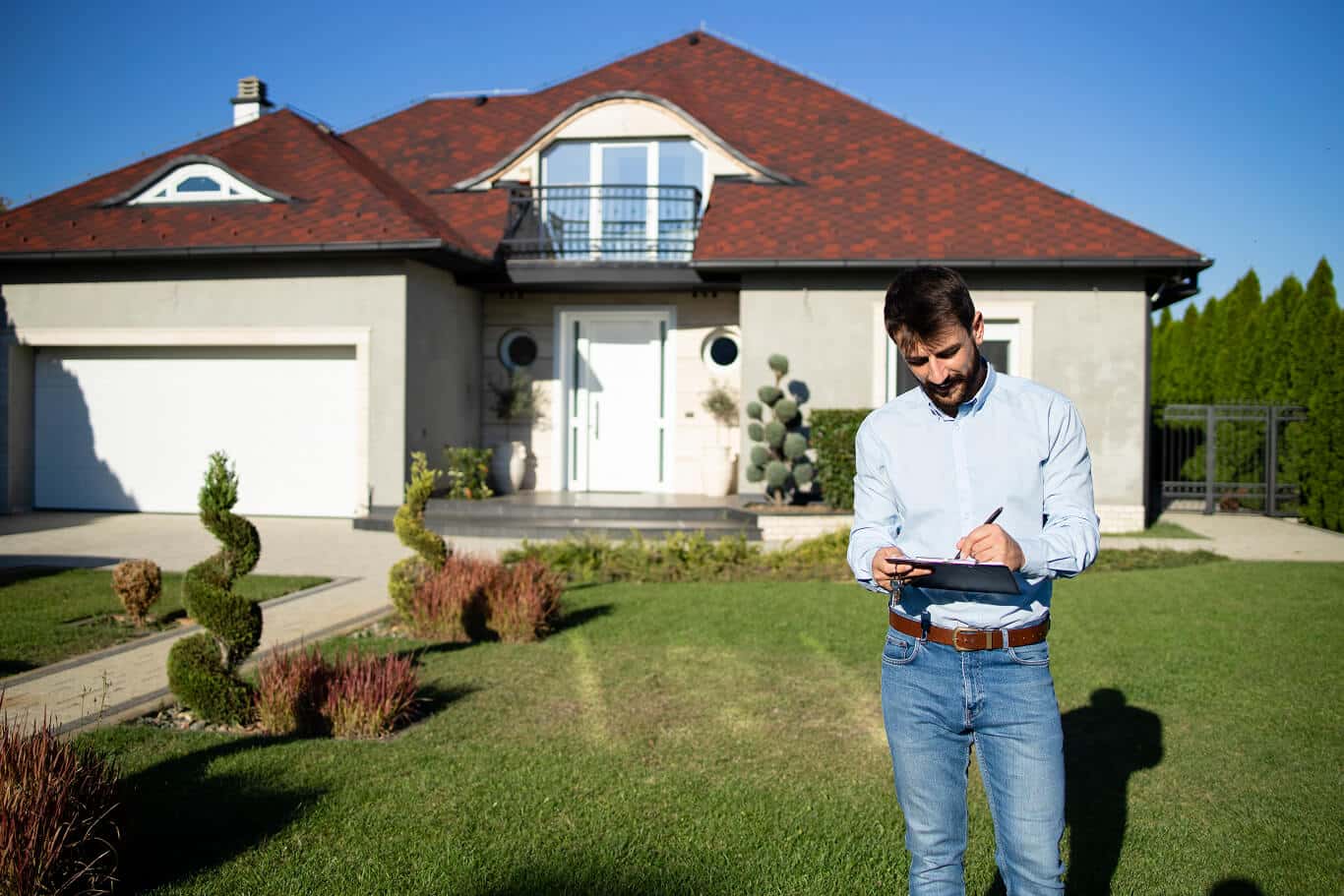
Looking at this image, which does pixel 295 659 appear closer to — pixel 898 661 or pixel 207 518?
pixel 207 518

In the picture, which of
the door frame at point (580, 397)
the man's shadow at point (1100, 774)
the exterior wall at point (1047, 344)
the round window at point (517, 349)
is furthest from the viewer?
the round window at point (517, 349)

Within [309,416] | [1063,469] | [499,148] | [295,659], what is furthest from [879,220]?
[1063,469]

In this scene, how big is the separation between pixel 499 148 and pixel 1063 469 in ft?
55.9

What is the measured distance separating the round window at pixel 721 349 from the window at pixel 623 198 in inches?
53.6

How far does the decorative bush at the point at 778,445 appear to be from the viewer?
1361 centimetres

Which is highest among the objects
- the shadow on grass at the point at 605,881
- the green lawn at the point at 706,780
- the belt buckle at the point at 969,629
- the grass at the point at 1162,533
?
the belt buckle at the point at 969,629

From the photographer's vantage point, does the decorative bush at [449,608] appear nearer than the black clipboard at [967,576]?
No

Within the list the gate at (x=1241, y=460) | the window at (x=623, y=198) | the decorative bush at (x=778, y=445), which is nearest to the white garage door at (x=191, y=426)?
the window at (x=623, y=198)

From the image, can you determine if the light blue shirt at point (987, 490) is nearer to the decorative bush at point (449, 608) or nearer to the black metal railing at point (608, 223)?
the decorative bush at point (449, 608)

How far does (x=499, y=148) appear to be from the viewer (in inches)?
724

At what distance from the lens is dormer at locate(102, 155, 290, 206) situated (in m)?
15.4

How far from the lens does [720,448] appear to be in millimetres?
16062

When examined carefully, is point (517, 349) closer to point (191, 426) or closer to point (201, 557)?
point (191, 426)

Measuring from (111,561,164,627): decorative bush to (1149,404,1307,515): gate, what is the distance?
14.8 metres
